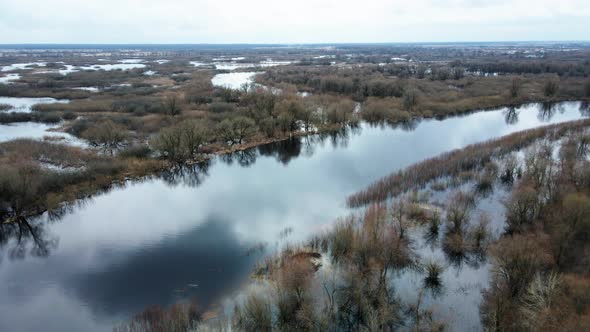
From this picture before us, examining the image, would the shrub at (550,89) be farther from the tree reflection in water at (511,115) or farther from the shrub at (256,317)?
the shrub at (256,317)

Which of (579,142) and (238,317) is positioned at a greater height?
(579,142)

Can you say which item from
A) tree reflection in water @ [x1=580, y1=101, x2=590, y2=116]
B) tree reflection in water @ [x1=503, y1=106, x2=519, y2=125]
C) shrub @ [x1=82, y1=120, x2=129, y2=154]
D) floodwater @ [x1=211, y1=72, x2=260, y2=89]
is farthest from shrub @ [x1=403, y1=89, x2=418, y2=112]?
shrub @ [x1=82, y1=120, x2=129, y2=154]

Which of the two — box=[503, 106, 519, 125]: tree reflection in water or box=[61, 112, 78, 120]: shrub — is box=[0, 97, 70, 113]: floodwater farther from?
box=[503, 106, 519, 125]: tree reflection in water

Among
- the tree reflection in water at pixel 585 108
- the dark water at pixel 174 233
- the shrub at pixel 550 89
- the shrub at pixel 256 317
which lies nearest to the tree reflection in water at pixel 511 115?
the tree reflection in water at pixel 585 108

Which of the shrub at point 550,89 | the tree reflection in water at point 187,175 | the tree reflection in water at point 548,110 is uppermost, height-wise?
the shrub at point 550,89

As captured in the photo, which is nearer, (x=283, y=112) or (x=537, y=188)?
(x=537, y=188)

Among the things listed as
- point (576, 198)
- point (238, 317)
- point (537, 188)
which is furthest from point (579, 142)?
point (238, 317)

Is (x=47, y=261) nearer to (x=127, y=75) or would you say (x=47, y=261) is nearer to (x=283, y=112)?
(x=283, y=112)
